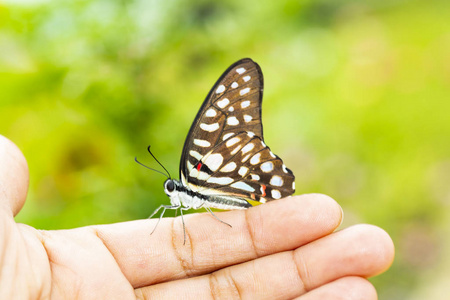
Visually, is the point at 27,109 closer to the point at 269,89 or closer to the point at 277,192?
the point at 269,89

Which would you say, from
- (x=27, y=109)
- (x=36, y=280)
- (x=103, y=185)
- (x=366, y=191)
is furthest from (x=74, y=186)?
(x=366, y=191)

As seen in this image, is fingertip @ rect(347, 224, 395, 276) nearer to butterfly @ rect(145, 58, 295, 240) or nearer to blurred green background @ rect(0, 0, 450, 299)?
butterfly @ rect(145, 58, 295, 240)

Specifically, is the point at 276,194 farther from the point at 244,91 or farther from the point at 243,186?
the point at 244,91

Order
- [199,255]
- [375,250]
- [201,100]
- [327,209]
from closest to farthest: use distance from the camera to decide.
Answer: [375,250] < [327,209] < [199,255] < [201,100]

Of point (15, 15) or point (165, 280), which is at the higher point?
point (15, 15)

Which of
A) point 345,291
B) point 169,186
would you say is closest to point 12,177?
point 169,186

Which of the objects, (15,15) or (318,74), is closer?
(15,15)

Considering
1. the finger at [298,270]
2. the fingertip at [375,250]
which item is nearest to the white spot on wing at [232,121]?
the finger at [298,270]

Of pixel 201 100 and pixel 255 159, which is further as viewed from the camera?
pixel 201 100
